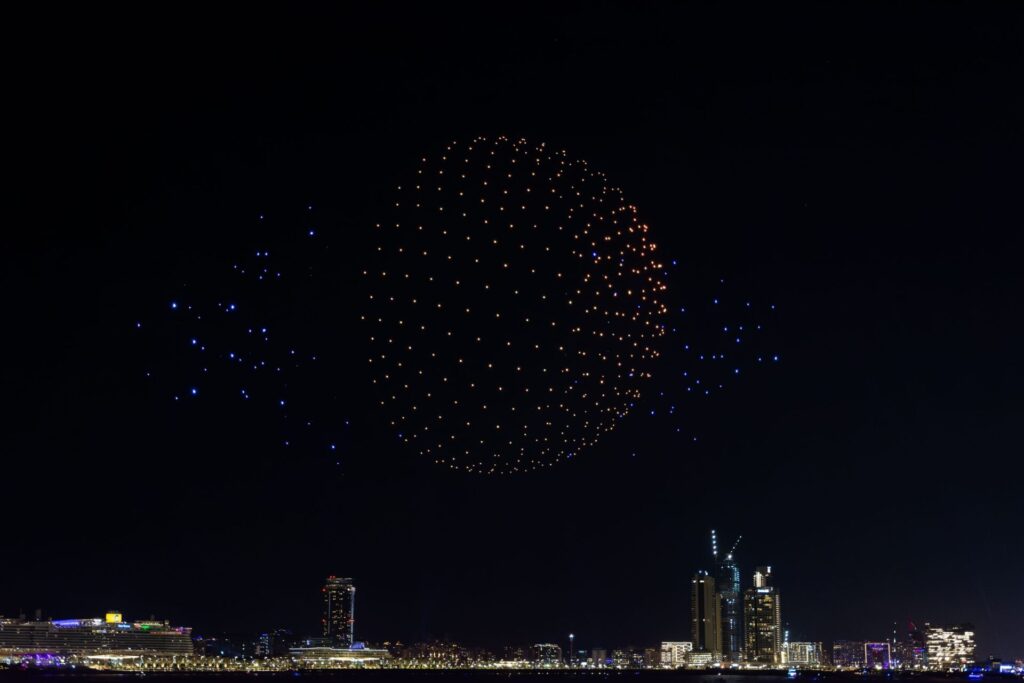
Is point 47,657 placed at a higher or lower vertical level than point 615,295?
lower

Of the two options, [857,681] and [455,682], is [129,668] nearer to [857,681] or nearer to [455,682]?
[455,682]

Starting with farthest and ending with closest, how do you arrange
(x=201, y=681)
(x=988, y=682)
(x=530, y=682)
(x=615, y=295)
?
1. (x=988, y=682)
2. (x=530, y=682)
3. (x=201, y=681)
4. (x=615, y=295)

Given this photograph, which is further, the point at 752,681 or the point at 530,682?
the point at 752,681

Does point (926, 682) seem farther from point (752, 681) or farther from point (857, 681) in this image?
point (752, 681)

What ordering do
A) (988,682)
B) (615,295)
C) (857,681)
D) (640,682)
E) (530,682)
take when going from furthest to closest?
(988,682) → (857,681) → (640,682) → (530,682) → (615,295)

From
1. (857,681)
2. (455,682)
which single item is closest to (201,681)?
(455,682)

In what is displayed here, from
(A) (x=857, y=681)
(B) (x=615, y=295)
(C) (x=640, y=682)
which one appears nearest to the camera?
(B) (x=615, y=295)

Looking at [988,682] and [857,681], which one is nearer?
[857,681]

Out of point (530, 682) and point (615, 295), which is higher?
point (615, 295)

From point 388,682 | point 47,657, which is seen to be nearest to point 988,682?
point 388,682
